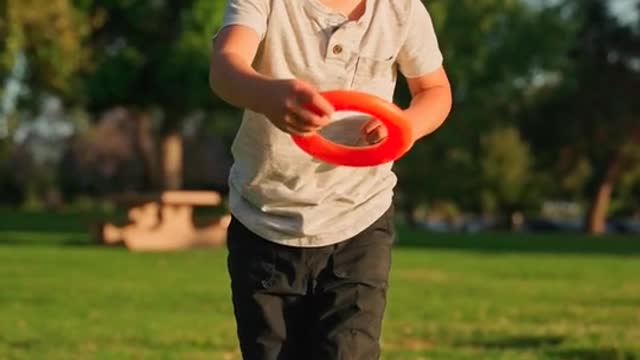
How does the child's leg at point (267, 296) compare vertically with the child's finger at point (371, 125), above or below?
below

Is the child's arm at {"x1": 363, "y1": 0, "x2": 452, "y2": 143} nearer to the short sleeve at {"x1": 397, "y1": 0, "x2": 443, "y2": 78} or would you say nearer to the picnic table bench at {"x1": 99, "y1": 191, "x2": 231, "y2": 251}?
the short sleeve at {"x1": 397, "y1": 0, "x2": 443, "y2": 78}

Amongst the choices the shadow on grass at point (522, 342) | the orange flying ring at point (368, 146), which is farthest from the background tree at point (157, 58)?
the orange flying ring at point (368, 146)

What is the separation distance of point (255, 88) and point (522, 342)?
5.96 metres

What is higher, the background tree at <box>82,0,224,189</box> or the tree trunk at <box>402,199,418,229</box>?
Result: the background tree at <box>82,0,224,189</box>

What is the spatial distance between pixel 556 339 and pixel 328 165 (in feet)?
18.6

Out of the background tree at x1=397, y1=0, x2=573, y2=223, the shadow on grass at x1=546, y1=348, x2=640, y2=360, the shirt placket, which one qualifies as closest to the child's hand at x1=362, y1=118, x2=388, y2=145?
the shirt placket

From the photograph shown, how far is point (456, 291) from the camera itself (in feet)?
45.2

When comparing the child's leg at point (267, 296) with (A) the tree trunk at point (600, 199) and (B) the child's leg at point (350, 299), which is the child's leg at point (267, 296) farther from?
(A) the tree trunk at point (600, 199)

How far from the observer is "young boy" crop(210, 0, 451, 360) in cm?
320

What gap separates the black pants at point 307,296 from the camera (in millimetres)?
3318

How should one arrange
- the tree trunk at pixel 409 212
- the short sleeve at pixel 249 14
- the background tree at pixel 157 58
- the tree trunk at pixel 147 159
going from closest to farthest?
the short sleeve at pixel 249 14 → the background tree at pixel 157 58 → the tree trunk at pixel 147 159 → the tree trunk at pixel 409 212

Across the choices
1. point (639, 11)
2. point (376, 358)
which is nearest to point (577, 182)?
point (639, 11)

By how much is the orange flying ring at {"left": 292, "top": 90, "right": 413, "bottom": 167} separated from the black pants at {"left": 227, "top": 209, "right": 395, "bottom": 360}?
0.37 metres

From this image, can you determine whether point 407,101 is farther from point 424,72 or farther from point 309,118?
point 309,118
